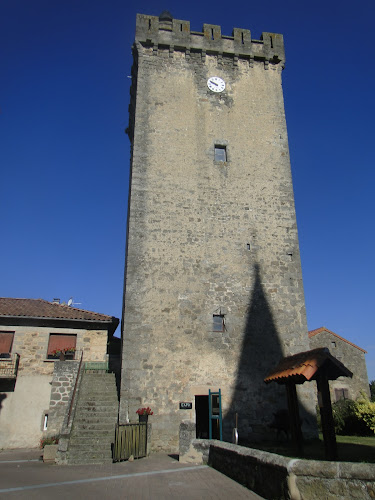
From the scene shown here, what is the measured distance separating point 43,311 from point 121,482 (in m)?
10.7

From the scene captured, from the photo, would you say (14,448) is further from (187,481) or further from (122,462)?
(187,481)

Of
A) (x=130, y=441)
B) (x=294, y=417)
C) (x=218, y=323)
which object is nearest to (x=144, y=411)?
(x=130, y=441)

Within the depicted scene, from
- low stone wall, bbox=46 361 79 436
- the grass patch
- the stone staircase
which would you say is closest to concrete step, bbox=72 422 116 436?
the stone staircase

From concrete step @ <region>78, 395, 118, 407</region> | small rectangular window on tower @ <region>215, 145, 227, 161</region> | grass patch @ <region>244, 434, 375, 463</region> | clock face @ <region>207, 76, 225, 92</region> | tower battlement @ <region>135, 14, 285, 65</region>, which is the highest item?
tower battlement @ <region>135, 14, 285, 65</region>

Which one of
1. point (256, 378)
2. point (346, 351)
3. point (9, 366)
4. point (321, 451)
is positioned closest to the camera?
point (321, 451)

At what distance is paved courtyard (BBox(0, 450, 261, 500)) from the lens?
6.22 meters

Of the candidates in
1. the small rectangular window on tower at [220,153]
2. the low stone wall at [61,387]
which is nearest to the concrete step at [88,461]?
the low stone wall at [61,387]

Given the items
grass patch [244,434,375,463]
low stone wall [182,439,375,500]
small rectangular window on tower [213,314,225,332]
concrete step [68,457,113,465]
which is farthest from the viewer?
small rectangular window on tower [213,314,225,332]

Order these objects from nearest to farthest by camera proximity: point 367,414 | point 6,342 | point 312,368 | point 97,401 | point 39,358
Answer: point 312,368 → point 97,401 → point 367,414 → point 39,358 → point 6,342

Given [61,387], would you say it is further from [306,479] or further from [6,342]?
[306,479]

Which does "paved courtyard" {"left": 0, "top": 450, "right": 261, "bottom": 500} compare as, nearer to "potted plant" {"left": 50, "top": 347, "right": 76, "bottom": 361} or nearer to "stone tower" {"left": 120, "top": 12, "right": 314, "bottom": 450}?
"stone tower" {"left": 120, "top": 12, "right": 314, "bottom": 450}

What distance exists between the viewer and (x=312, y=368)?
8383 mm

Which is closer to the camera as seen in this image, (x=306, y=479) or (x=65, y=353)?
(x=306, y=479)

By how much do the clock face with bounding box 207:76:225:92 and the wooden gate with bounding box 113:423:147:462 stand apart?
12797 mm
